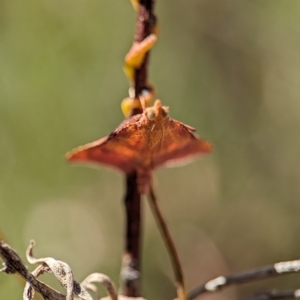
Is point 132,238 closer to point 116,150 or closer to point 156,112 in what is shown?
point 116,150

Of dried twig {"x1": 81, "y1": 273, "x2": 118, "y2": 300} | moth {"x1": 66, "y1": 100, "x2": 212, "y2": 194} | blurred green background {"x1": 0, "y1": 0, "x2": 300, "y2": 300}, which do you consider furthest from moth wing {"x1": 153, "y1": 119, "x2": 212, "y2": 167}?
blurred green background {"x1": 0, "y1": 0, "x2": 300, "y2": 300}

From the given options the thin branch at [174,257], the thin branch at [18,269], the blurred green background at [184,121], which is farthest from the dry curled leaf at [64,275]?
the blurred green background at [184,121]

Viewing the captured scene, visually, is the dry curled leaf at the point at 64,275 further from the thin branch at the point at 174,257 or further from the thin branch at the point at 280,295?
the thin branch at the point at 280,295

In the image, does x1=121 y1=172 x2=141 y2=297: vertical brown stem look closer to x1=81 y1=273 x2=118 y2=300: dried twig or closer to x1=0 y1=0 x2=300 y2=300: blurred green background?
x1=81 y1=273 x2=118 y2=300: dried twig

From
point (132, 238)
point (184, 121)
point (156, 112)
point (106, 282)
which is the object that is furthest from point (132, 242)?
point (184, 121)

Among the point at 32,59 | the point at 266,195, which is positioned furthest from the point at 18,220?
the point at 266,195

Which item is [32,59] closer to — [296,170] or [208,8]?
[208,8]
